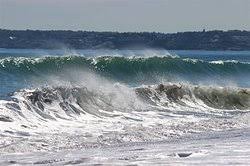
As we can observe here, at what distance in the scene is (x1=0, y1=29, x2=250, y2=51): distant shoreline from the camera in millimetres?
95625

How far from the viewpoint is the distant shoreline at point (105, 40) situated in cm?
9562

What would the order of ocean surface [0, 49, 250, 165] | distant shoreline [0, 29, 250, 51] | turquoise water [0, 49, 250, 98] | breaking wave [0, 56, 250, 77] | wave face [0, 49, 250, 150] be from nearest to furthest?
1. ocean surface [0, 49, 250, 165]
2. wave face [0, 49, 250, 150]
3. turquoise water [0, 49, 250, 98]
4. breaking wave [0, 56, 250, 77]
5. distant shoreline [0, 29, 250, 51]

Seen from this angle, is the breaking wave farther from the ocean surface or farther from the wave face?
the ocean surface

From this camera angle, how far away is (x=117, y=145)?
12.8 metres

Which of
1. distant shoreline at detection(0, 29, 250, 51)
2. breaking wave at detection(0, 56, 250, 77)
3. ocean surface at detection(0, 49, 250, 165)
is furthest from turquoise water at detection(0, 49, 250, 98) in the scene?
distant shoreline at detection(0, 29, 250, 51)

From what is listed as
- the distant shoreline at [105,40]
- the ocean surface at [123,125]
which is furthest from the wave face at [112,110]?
the distant shoreline at [105,40]

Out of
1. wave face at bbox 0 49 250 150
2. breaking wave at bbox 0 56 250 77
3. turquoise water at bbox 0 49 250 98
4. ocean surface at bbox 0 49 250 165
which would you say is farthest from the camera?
breaking wave at bbox 0 56 250 77

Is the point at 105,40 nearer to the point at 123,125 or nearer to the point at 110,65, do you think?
the point at 110,65

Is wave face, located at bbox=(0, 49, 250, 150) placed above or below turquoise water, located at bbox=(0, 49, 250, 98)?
below

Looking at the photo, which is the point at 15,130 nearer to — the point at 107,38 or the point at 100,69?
the point at 100,69

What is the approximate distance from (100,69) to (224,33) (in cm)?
8128

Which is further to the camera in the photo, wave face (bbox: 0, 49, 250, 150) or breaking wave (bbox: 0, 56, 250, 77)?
breaking wave (bbox: 0, 56, 250, 77)

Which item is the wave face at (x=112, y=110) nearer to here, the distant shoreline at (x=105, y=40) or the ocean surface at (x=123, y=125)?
the ocean surface at (x=123, y=125)

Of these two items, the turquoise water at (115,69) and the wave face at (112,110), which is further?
the turquoise water at (115,69)
